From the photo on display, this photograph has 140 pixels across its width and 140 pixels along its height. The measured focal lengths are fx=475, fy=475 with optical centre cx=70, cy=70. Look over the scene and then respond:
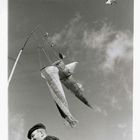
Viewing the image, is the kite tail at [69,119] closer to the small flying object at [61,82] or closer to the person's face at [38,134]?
the small flying object at [61,82]

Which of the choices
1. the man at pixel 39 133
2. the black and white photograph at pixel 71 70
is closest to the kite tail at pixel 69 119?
the black and white photograph at pixel 71 70

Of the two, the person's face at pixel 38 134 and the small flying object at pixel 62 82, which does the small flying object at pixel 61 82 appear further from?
the person's face at pixel 38 134

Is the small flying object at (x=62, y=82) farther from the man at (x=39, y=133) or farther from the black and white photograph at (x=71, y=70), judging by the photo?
the man at (x=39, y=133)

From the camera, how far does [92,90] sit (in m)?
2.54

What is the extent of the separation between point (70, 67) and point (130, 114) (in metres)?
0.41

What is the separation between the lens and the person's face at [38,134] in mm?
2533

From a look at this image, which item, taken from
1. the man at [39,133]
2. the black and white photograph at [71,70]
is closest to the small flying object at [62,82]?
the black and white photograph at [71,70]

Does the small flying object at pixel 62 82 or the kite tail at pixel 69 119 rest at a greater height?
the small flying object at pixel 62 82

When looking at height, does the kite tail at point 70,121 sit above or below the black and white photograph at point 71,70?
below

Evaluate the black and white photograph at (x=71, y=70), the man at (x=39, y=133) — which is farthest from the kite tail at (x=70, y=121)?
the man at (x=39, y=133)

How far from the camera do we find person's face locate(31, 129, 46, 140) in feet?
8.31

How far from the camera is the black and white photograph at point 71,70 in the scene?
254cm

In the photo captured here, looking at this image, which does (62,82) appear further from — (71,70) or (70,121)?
(70,121)

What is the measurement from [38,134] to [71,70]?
1.26ft
